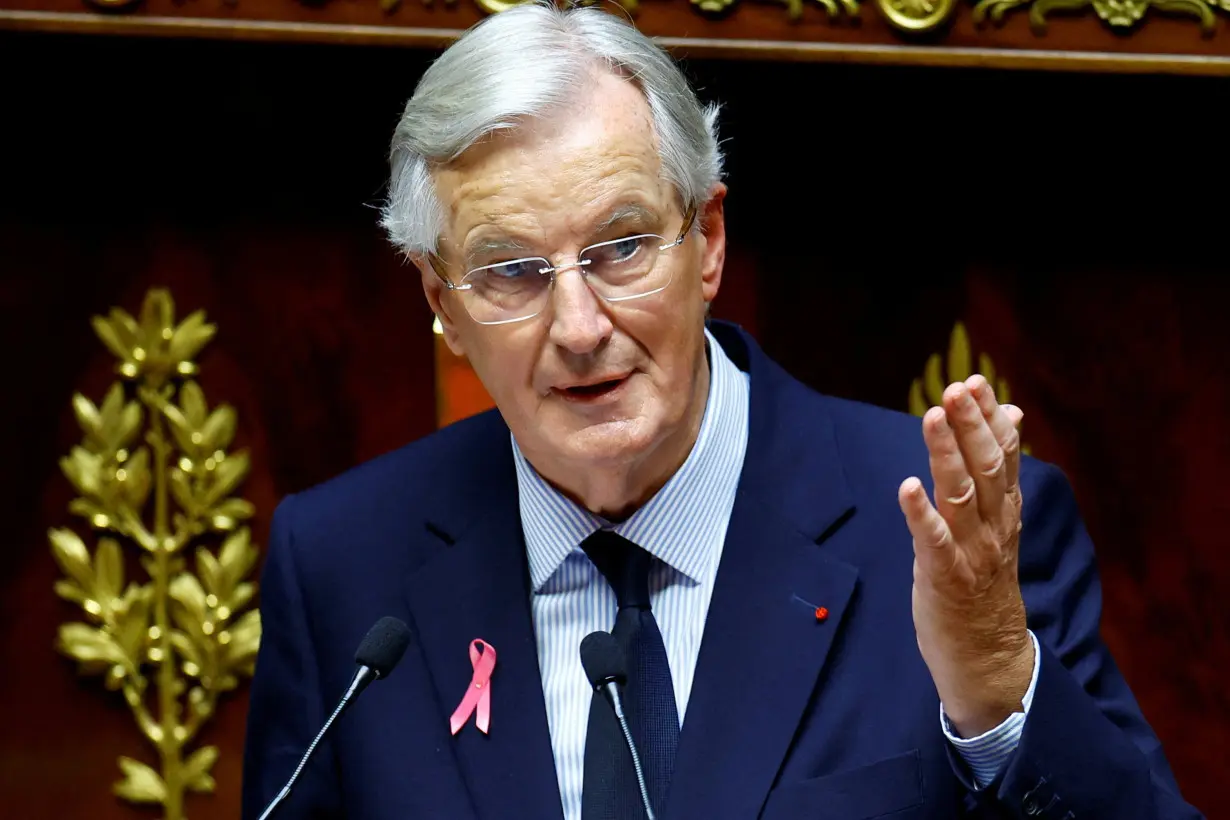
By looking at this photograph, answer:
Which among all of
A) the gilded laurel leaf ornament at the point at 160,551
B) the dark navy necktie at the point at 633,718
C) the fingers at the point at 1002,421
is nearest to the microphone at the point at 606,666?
the dark navy necktie at the point at 633,718

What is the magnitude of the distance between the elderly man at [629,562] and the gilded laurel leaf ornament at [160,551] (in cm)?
50

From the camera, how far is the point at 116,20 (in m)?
2.48

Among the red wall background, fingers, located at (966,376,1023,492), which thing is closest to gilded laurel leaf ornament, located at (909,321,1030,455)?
the red wall background

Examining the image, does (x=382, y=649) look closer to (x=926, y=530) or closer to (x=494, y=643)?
(x=494, y=643)

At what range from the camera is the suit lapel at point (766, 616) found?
1995 mm

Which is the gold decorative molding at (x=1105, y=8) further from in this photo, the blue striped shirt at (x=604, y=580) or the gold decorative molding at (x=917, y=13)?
the blue striped shirt at (x=604, y=580)

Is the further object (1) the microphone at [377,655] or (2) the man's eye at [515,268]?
(2) the man's eye at [515,268]

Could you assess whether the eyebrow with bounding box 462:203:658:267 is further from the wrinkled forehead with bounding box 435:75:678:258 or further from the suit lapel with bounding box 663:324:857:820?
the suit lapel with bounding box 663:324:857:820

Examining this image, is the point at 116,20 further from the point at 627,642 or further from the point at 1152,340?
the point at 1152,340

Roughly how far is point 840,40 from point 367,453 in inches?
42.3

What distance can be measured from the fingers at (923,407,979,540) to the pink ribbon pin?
0.73 meters

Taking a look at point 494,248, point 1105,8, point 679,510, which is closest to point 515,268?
point 494,248

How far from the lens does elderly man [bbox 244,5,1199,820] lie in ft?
6.60

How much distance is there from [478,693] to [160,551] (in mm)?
895
